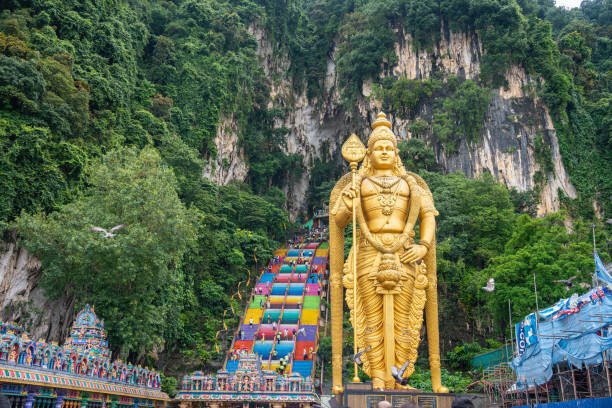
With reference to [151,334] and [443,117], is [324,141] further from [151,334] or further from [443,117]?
[151,334]

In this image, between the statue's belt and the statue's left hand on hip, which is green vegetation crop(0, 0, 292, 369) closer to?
the statue's belt

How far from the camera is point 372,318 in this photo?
6.99 m

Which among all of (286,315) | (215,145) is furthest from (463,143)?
(286,315)

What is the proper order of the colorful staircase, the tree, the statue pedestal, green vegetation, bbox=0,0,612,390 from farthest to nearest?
1. the colorful staircase
2. green vegetation, bbox=0,0,612,390
3. the tree
4. the statue pedestal

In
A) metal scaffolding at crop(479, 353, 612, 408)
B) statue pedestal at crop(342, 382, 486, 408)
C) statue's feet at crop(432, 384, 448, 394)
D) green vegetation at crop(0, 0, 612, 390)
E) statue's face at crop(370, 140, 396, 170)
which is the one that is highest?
green vegetation at crop(0, 0, 612, 390)

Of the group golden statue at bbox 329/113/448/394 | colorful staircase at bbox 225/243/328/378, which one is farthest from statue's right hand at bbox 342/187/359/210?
colorful staircase at bbox 225/243/328/378

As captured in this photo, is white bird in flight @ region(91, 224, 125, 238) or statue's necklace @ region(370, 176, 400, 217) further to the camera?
white bird in flight @ region(91, 224, 125, 238)

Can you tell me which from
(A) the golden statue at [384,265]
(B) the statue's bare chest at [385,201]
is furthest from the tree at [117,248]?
(B) the statue's bare chest at [385,201]

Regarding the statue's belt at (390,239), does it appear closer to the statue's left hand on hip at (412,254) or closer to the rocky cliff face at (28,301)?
the statue's left hand on hip at (412,254)

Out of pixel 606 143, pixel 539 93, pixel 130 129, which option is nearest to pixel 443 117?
pixel 539 93

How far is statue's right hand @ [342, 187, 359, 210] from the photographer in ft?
23.5

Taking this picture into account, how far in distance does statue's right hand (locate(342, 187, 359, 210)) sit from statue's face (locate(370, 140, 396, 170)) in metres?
0.56

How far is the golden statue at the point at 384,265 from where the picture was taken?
6.87 metres

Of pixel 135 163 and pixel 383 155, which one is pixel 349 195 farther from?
pixel 135 163
